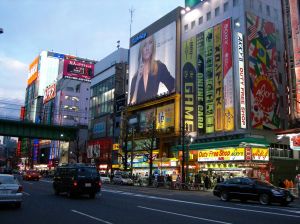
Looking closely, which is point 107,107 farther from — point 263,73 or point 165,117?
point 263,73

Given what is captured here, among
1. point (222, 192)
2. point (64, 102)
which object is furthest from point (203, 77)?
point (64, 102)

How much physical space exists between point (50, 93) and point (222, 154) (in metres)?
104

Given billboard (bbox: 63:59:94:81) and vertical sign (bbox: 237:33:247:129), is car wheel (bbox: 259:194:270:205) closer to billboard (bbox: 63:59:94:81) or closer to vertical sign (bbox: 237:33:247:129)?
vertical sign (bbox: 237:33:247:129)

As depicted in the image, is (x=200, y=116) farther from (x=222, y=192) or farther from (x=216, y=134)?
(x=222, y=192)

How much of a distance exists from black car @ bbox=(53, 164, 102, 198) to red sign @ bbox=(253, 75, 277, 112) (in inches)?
1281

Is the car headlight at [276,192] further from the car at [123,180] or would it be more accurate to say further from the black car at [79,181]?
the car at [123,180]

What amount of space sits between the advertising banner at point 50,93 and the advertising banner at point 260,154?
101m

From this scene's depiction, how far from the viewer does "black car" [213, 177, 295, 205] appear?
69.1 feet

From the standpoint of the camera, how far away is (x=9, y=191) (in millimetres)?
15258

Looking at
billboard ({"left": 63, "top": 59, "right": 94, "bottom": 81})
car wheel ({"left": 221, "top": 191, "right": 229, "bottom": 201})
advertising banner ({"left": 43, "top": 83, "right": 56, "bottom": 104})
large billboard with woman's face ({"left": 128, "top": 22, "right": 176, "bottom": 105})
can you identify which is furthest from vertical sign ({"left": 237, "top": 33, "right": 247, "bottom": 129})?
advertising banner ({"left": 43, "top": 83, "right": 56, "bottom": 104})

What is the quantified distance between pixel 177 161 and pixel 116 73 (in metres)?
38.3

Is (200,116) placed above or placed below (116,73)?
below

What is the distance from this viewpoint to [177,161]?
2228 inches

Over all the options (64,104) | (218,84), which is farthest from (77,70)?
(218,84)
